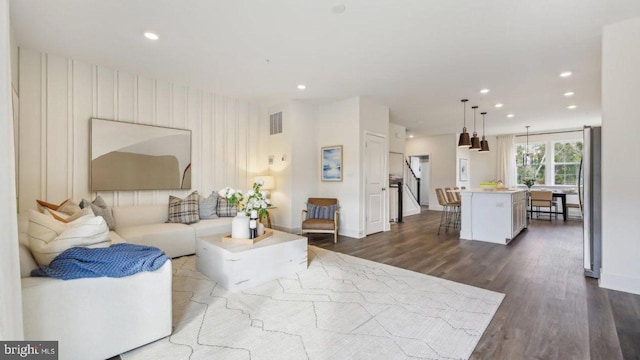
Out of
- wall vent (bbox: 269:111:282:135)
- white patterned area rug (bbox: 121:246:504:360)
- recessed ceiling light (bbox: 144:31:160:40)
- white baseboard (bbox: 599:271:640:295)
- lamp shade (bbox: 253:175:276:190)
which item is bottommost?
white patterned area rug (bbox: 121:246:504:360)

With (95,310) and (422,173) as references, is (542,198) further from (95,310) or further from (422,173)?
(95,310)

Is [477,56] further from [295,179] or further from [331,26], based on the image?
[295,179]

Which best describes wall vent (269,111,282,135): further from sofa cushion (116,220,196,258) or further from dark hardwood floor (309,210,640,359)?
sofa cushion (116,220,196,258)

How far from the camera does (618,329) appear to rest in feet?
7.02

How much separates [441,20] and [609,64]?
1.88m

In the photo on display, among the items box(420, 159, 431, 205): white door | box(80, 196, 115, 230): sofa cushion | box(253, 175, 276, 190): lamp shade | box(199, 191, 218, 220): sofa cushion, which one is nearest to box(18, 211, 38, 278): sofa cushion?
box(80, 196, 115, 230): sofa cushion

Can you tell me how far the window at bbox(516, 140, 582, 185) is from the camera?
872 cm

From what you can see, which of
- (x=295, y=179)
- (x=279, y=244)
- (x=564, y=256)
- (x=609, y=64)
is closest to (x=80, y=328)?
(x=279, y=244)

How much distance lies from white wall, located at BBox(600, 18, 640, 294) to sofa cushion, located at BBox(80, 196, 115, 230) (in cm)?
586

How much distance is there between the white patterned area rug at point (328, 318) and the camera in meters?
1.87

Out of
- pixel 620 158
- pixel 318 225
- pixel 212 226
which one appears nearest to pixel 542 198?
pixel 620 158

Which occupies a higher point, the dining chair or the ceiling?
the ceiling

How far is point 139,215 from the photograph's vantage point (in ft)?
13.6

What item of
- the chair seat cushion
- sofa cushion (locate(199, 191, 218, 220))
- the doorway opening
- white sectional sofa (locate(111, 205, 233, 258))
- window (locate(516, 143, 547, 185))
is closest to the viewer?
white sectional sofa (locate(111, 205, 233, 258))
